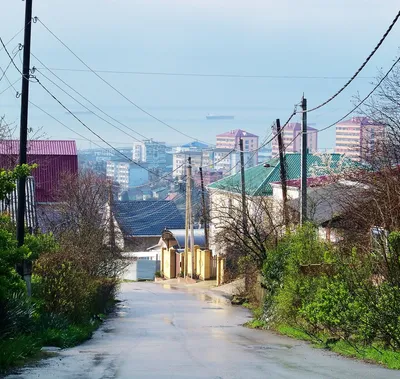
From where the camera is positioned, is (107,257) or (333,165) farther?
(333,165)

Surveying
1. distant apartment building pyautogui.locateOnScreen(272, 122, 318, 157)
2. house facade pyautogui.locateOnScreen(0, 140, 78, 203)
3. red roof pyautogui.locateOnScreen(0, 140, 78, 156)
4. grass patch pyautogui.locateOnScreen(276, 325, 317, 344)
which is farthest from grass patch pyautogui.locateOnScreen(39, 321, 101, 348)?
red roof pyautogui.locateOnScreen(0, 140, 78, 156)

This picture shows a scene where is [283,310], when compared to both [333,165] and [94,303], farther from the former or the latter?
[333,165]

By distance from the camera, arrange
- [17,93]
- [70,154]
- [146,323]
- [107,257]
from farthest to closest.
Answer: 1. [70,154]
2. [107,257]
3. [146,323]
4. [17,93]

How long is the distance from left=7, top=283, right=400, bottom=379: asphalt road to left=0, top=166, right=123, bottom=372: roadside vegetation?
69 cm

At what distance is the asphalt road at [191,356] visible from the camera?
15359 millimetres

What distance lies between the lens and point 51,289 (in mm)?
25234

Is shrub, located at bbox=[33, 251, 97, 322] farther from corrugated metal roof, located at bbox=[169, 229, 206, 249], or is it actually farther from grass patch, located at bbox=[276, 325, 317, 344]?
corrugated metal roof, located at bbox=[169, 229, 206, 249]

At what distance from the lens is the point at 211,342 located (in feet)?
77.4

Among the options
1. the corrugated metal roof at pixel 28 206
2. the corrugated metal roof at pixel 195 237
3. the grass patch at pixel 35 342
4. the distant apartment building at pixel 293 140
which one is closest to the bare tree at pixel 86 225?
the corrugated metal roof at pixel 28 206

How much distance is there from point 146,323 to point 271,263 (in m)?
5.28

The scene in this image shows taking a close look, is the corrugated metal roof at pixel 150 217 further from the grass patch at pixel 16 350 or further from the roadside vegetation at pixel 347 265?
the grass patch at pixel 16 350

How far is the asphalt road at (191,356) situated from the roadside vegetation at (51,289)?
2.26 ft

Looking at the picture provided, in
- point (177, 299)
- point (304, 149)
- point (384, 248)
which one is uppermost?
point (304, 149)

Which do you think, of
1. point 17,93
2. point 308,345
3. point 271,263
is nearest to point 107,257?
point 271,263
